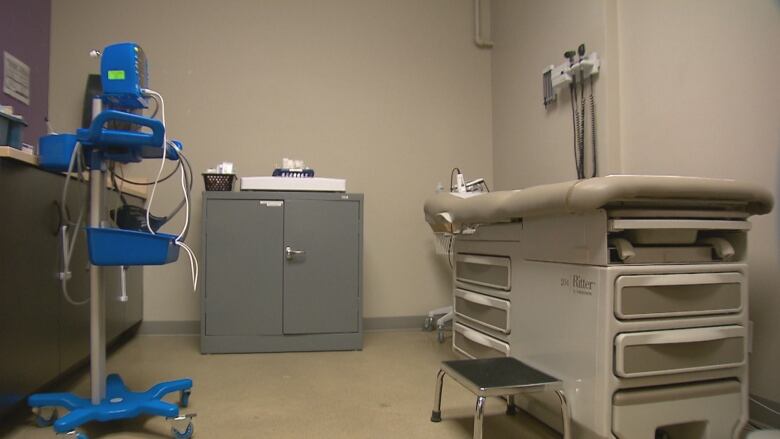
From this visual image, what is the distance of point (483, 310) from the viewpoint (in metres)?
1.67

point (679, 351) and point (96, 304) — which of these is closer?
point (679, 351)

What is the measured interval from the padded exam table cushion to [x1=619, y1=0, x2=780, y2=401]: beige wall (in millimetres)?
337

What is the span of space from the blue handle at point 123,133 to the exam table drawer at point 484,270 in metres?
1.15

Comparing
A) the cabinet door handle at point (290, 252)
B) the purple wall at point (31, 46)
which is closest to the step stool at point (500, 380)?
the cabinet door handle at point (290, 252)

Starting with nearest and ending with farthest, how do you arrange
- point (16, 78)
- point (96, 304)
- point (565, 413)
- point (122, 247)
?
1. point (565, 413)
2. point (122, 247)
3. point (96, 304)
4. point (16, 78)

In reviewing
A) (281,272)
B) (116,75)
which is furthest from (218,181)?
(116,75)

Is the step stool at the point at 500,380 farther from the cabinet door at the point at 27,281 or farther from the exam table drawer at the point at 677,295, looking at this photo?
the cabinet door at the point at 27,281

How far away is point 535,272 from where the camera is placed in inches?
53.9

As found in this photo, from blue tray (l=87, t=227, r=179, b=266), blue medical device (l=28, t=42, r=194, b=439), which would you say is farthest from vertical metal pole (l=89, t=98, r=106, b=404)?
blue tray (l=87, t=227, r=179, b=266)

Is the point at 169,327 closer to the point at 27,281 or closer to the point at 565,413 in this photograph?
the point at 27,281

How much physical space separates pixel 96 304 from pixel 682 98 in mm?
2184

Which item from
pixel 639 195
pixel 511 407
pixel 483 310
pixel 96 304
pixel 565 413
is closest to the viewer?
pixel 639 195

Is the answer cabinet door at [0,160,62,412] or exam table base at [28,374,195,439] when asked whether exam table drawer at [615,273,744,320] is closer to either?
exam table base at [28,374,195,439]

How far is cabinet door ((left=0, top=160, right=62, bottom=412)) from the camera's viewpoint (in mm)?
1270
